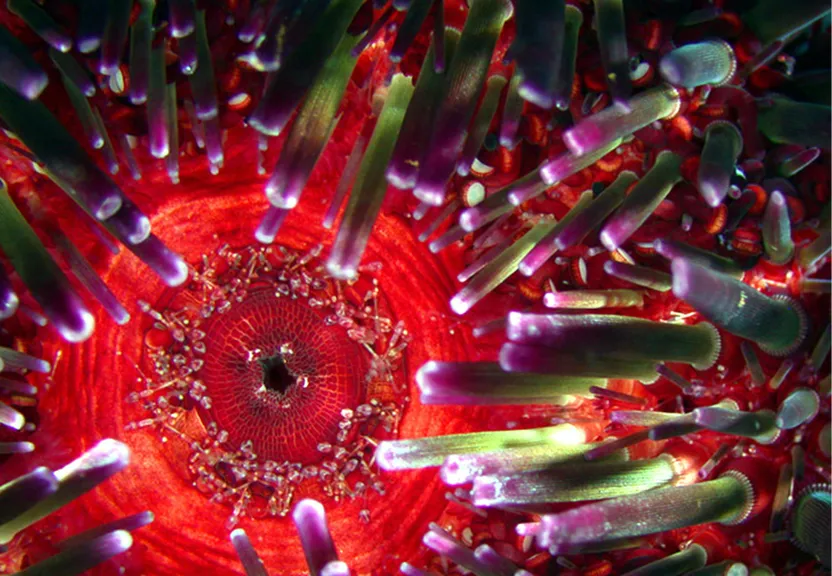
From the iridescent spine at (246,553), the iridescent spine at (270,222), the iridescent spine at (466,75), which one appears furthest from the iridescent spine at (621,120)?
the iridescent spine at (246,553)

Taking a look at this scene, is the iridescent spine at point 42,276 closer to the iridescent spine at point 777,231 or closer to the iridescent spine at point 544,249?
the iridescent spine at point 544,249

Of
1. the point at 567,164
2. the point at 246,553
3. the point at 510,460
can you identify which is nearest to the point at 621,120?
the point at 567,164

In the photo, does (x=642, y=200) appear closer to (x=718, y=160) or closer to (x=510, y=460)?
(x=718, y=160)

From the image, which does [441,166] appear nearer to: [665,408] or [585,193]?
[585,193]

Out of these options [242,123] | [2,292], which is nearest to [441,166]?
[242,123]

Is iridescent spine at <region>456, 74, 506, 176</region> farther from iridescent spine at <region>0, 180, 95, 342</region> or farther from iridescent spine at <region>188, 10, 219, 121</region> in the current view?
iridescent spine at <region>0, 180, 95, 342</region>
